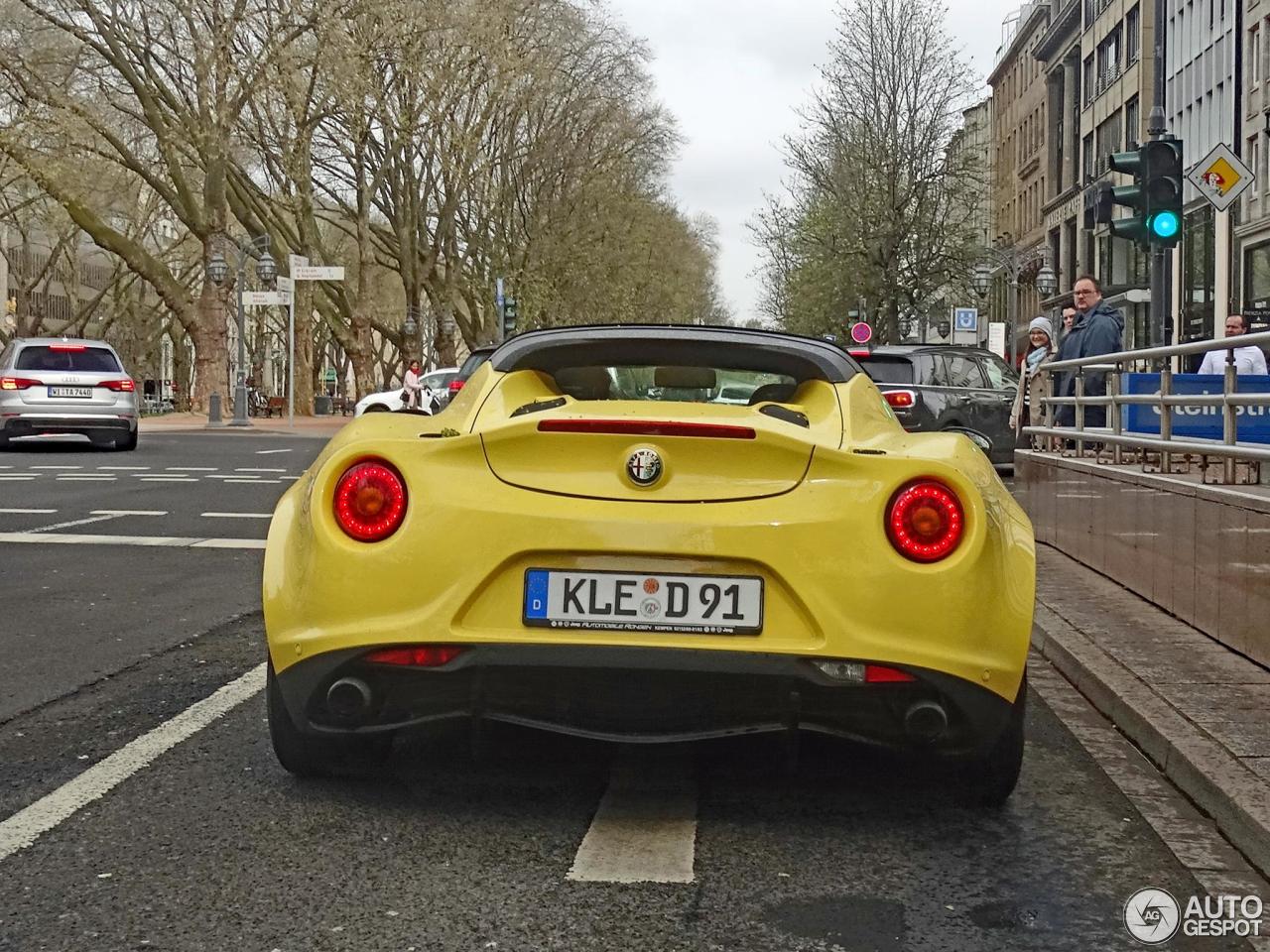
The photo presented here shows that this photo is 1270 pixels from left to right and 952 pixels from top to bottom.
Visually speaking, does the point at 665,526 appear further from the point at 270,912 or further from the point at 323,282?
the point at 323,282

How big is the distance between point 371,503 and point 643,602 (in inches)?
29.2

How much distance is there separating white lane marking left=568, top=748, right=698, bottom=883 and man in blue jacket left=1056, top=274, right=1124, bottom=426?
24.4ft

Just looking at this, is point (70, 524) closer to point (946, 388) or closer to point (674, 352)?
point (674, 352)

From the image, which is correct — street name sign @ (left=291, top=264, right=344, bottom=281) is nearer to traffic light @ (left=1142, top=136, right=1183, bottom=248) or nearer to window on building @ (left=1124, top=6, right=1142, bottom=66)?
traffic light @ (left=1142, top=136, right=1183, bottom=248)

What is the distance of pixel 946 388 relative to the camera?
19.8 meters

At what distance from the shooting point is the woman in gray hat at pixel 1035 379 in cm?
1288

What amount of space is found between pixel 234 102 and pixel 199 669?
33304 mm

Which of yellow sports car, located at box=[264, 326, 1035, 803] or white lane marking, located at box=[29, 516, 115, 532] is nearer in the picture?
yellow sports car, located at box=[264, 326, 1035, 803]

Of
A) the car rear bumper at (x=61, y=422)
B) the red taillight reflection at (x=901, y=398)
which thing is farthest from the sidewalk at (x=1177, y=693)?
the car rear bumper at (x=61, y=422)

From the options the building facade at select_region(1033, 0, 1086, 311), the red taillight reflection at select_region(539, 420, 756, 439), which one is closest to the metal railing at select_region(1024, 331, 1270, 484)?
the red taillight reflection at select_region(539, 420, 756, 439)

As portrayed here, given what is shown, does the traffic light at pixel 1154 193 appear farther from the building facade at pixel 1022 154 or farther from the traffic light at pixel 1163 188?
the building facade at pixel 1022 154

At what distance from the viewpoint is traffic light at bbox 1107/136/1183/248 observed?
42.1 ft

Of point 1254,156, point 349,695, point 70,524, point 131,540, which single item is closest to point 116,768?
point 349,695

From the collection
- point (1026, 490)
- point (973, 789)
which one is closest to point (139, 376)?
point (1026, 490)
